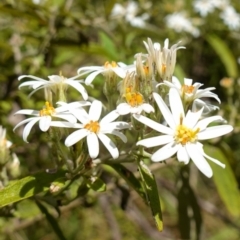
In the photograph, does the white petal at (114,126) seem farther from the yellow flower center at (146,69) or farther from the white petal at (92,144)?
the yellow flower center at (146,69)

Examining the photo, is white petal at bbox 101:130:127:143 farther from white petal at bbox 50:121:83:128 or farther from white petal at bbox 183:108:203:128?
white petal at bbox 183:108:203:128

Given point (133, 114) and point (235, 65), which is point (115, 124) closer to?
point (133, 114)

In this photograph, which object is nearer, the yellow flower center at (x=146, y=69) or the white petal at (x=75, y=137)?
the white petal at (x=75, y=137)

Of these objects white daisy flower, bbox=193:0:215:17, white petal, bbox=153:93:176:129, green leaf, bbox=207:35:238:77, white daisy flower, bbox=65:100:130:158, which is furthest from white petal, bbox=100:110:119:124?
white daisy flower, bbox=193:0:215:17

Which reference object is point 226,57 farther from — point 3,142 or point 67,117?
point 67,117

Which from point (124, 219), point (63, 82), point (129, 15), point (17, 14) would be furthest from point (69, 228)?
point (63, 82)

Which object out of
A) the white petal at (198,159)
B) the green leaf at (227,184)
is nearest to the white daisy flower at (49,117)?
the white petal at (198,159)

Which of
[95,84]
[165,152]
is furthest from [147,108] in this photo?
[95,84]
